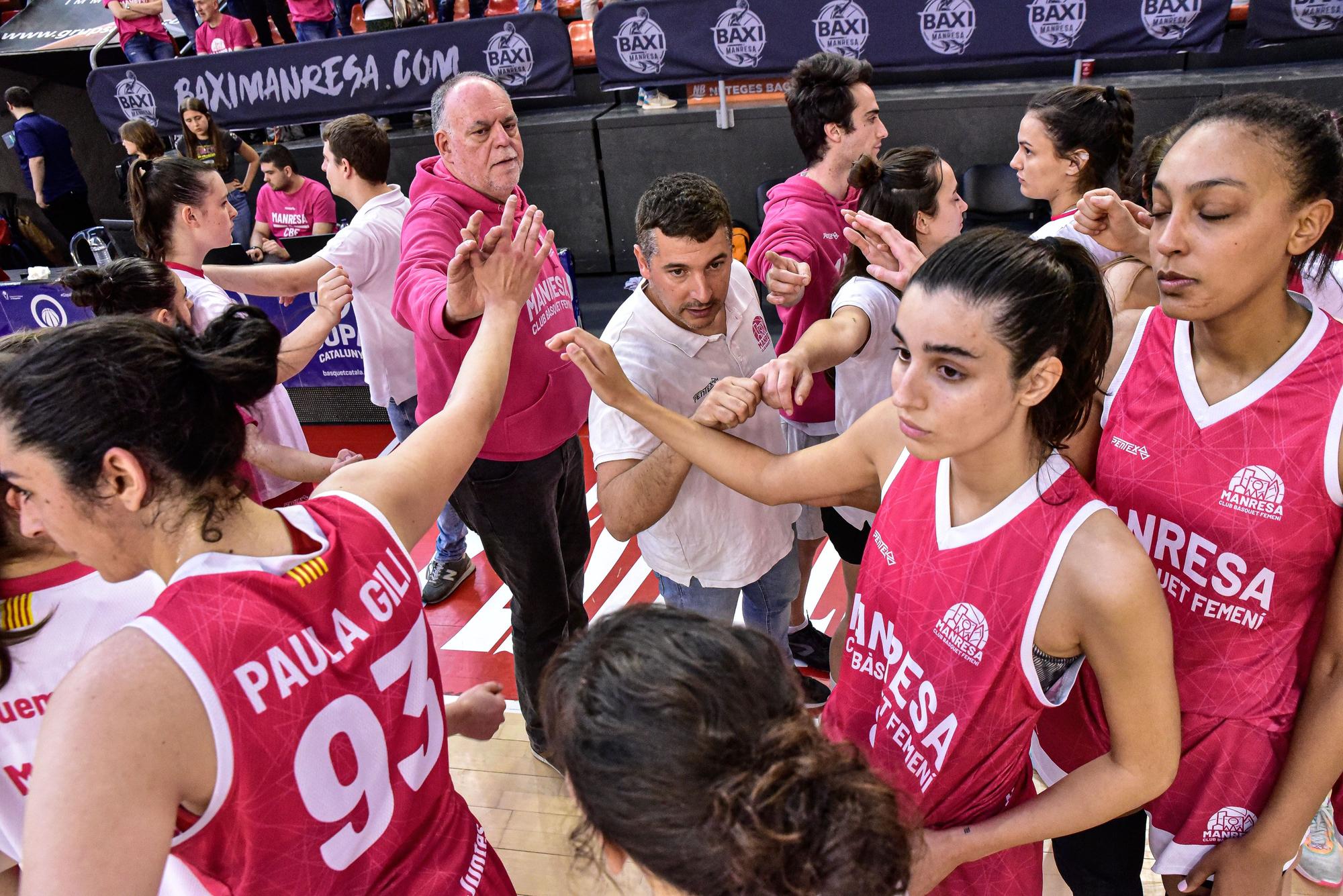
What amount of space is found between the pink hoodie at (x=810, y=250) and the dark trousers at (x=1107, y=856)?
1628mm

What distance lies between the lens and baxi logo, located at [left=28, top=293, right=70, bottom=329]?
227 inches

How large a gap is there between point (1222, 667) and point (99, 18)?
13.7 meters

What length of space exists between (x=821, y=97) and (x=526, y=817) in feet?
9.59

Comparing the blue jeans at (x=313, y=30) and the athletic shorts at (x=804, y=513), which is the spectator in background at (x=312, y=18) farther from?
the athletic shorts at (x=804, y=513)

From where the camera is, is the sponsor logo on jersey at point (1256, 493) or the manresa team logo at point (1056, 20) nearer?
the sponsor logo on jersey at point (1256, 493)

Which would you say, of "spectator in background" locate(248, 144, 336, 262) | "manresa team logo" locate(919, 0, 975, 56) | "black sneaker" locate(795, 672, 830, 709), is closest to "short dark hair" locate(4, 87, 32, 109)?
"spectator in background" locate(248, 144, 336, 262)

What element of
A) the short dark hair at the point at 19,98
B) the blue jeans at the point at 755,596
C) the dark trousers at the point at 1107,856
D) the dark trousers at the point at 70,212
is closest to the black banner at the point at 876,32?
the blue jeans at the point at 755,596

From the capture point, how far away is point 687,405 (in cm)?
247

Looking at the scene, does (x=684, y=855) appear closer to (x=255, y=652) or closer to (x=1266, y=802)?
(x=255, y=652)

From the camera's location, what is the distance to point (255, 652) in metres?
1.17

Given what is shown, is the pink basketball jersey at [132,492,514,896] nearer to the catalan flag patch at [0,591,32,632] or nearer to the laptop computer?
the catalan flag patch at [0,591,32,632]

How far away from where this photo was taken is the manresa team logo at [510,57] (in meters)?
7.82

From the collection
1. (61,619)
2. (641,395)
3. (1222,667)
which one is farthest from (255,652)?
(1222,667)

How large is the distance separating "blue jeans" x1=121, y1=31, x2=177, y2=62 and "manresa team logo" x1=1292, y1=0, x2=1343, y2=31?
10.1 meters
